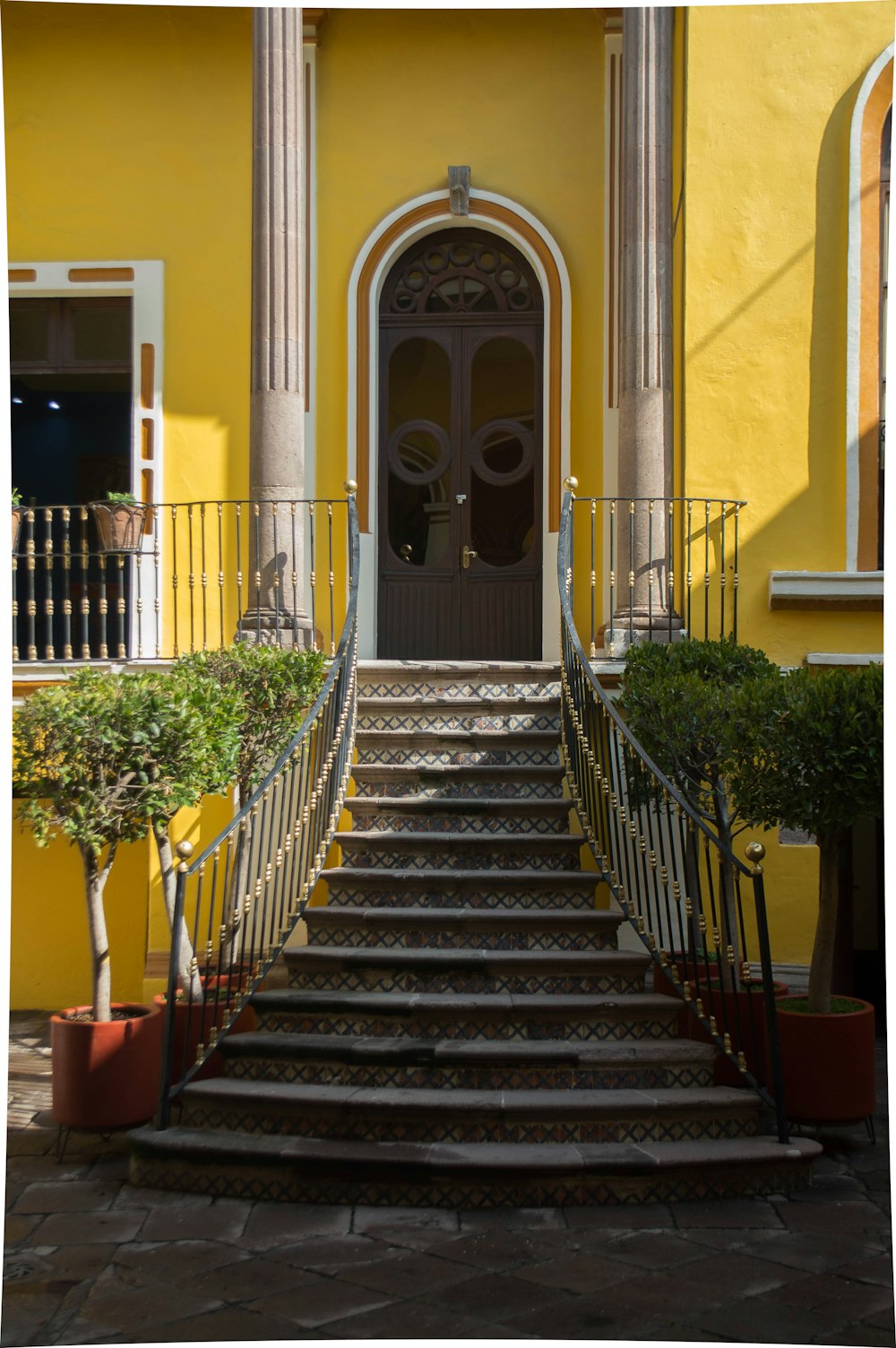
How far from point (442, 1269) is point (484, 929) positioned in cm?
187

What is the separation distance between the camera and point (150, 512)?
836 centimetres

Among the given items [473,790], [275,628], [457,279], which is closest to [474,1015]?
[473,790]

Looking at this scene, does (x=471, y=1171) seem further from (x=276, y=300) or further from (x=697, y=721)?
(x=276, y=300)

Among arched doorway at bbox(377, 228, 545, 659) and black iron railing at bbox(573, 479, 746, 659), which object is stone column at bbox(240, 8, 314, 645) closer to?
arched doorway at bbox(377, 228, 545, 659)

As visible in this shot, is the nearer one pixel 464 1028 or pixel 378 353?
pixel 464 1028

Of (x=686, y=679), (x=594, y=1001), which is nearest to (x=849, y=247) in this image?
(x=686, y=679)

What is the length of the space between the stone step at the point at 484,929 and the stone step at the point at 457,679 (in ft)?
5.89

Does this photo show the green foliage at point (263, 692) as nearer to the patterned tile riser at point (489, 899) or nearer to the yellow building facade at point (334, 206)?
the patterned tile riser at point (489, 899)

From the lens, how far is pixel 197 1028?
576 cm

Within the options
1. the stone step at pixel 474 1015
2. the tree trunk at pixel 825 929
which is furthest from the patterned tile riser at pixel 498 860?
the tree trunk at pixel 825 929

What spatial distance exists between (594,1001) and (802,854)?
7.79 feet

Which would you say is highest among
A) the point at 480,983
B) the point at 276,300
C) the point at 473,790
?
the point at 276,300

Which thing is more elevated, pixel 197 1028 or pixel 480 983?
pixel 480 983

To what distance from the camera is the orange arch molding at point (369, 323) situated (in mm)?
9086
